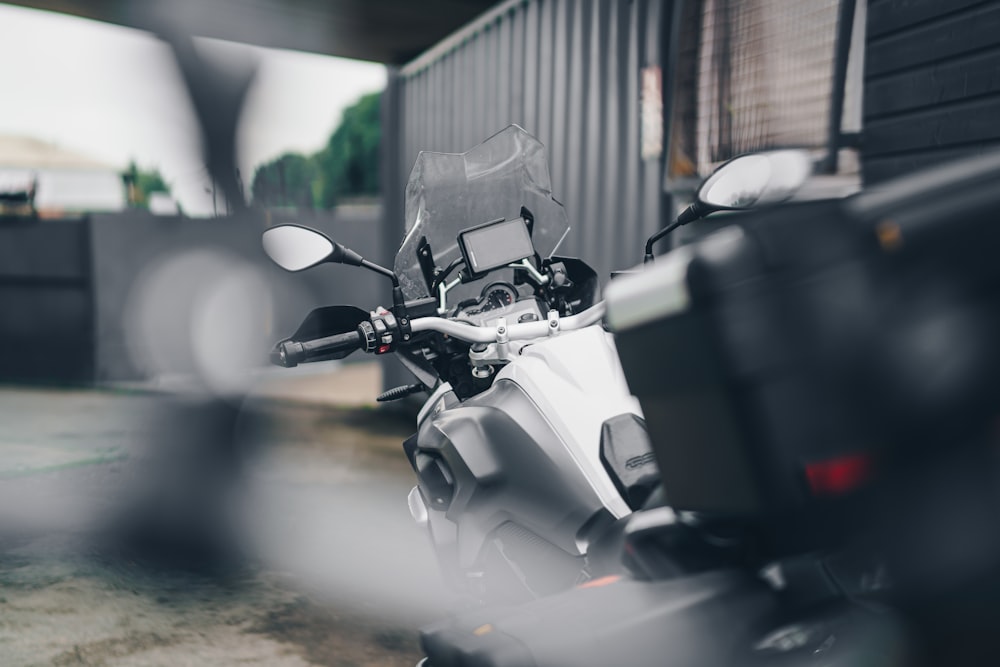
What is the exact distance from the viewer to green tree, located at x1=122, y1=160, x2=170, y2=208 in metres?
10.1

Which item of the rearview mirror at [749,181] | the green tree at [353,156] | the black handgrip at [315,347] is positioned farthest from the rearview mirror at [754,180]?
the green tree at [353,156]

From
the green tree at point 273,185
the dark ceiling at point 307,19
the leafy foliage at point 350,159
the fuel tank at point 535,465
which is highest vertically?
the leafy foliage at point 350,159

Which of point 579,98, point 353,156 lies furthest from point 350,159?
point 579,98

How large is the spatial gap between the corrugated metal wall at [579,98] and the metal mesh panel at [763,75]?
1.59 feet

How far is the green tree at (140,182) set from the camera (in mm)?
10123

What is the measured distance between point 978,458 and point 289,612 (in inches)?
116

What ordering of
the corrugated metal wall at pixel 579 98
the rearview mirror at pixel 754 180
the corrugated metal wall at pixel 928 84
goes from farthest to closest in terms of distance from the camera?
the corrugated metal wall at pixel 579 98, the corrugated metal wall at pixel 928 84, the rearview mirror at pixel 754 180

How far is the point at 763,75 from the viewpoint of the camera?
4.06 metres

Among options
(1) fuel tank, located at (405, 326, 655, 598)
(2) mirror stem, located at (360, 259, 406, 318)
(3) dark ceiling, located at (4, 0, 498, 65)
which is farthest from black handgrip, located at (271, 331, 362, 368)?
(3) dark ceiling, located at (4, 0, 498, 65)

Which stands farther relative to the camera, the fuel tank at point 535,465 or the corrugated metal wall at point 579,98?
the corrugated metal wall at point 579,98

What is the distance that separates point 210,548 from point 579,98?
3.62m

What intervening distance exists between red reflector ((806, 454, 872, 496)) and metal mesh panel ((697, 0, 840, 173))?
317 centimetres

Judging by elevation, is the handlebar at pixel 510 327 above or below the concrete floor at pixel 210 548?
above

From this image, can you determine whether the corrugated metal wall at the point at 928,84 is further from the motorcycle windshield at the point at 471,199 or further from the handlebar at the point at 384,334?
the handlebar at the point at 384,334
